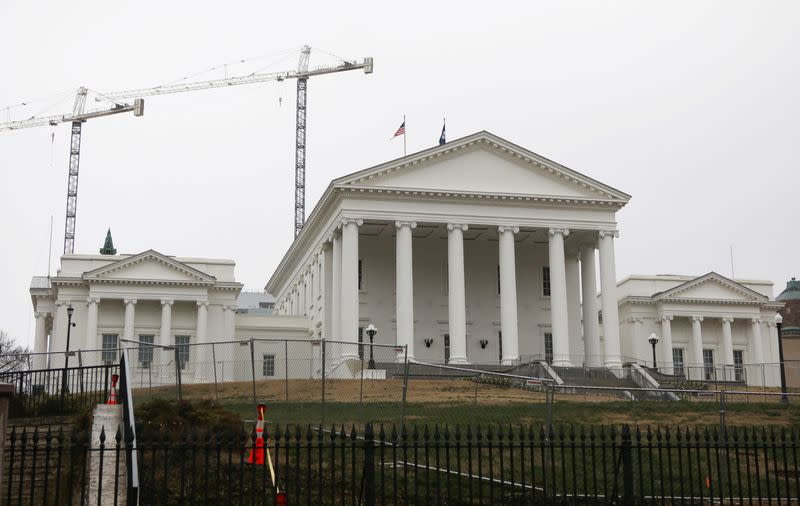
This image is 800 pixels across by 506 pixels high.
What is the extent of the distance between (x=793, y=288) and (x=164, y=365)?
83006 mm

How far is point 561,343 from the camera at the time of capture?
189ft

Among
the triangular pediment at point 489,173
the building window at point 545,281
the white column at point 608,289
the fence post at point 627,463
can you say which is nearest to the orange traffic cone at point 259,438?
the fence post at point 627,463

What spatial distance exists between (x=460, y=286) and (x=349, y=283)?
6069 mm

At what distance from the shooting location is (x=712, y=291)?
242ft

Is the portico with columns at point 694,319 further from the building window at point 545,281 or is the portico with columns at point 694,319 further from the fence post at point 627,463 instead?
the fence post at point 627,463

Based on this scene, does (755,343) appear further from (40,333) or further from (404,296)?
(40,333)

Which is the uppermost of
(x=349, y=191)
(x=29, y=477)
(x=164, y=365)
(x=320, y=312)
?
(x=349, y=191)

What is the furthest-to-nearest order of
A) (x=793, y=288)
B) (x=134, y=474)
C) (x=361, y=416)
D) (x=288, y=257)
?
(x=793, y=288), (x=288, y=257), (x=361, y=416), (x=134, y=474)

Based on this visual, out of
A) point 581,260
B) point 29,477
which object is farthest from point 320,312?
point 29,477

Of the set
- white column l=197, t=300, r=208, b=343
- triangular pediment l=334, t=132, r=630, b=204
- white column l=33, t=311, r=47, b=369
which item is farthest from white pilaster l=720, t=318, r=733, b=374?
white column l=33, t=311, r=47, b=369

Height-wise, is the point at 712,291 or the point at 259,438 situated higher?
the point at 712,291

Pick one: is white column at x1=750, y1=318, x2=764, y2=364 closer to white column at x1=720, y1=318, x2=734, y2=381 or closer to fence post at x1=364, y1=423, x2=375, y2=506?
white column at x1=720, y1=318, x2=734, y2=381

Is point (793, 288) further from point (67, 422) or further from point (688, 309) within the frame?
point (67, 422)

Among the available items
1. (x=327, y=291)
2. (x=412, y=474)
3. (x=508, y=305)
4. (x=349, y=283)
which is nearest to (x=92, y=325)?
(x=327, y=291)
